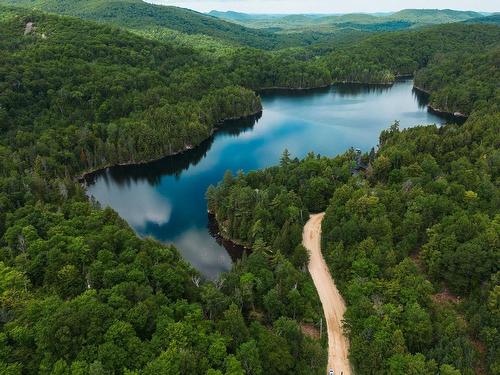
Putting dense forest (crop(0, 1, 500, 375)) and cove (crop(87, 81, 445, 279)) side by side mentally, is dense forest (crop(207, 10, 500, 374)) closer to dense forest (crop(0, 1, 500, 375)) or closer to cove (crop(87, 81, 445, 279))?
dense forest (crop(0, 1, 500, 375))

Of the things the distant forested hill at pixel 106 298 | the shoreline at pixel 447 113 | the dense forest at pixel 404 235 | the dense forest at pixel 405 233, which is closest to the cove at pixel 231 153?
the shoreline at pixel 447 113

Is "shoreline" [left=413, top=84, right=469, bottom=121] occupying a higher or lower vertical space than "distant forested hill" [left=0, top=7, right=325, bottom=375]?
higher

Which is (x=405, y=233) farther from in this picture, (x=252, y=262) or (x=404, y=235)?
(x=252, y=262)

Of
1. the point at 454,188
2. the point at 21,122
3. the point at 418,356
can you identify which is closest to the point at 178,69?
the point at 21,122

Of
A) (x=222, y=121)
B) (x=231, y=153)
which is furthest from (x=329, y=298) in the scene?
(x=222, y=121)

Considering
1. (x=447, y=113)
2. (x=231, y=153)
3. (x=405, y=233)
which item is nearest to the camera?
(x=405, y=233)

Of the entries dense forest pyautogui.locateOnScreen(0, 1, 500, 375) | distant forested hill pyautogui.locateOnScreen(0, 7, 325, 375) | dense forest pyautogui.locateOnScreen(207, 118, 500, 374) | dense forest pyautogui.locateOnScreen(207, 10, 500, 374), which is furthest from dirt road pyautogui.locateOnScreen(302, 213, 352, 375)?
distant forested hill pyautogui.locateOnScreen(0, 7, 325, 375)

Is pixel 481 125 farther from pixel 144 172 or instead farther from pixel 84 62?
pixel 84 62
